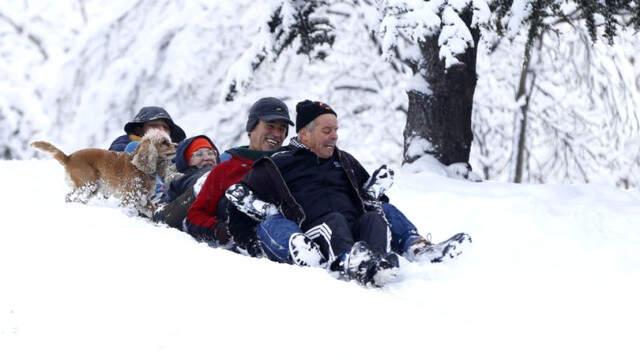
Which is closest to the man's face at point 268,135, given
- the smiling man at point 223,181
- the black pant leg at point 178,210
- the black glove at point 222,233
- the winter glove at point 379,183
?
the smiling man at point 223,181

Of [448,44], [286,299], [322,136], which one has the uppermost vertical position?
[448,44]

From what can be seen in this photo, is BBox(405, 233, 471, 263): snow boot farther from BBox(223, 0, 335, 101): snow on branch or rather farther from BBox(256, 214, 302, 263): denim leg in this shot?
BBox(223, 0, 335, 101): snow on branch

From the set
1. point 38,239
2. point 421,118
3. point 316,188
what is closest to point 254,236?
point 316,188

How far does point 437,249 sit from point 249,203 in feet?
3.64

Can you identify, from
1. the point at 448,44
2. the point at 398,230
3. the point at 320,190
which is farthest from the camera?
the point at 448,44

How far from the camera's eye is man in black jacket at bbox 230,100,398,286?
4.80 metres

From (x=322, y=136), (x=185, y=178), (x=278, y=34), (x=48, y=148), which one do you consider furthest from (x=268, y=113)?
(x=278, y=34)

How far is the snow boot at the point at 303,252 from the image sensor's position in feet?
15.0

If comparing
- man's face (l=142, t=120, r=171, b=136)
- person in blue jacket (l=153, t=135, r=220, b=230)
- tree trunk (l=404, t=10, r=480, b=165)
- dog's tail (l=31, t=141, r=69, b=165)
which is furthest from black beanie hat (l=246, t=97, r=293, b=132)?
tree trunk (l=404, t=10, r=480, b=165)

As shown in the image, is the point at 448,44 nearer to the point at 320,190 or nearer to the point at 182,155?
the point at 182,155

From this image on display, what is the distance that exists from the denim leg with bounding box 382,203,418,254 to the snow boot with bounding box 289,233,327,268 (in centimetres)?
78

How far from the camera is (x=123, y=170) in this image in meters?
6.71

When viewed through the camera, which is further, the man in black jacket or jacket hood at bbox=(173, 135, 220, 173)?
jacket hood at bbox=(173, 135, 220, 173)

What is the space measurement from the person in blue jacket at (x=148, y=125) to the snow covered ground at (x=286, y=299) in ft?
3.82
